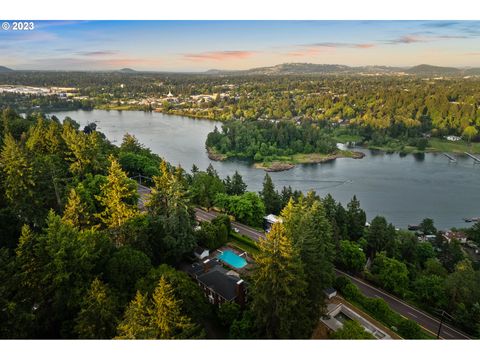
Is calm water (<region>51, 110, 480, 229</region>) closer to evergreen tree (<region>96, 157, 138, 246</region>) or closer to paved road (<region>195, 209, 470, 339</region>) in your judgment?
paved road (<region>195, 209, 470, 339</region>)

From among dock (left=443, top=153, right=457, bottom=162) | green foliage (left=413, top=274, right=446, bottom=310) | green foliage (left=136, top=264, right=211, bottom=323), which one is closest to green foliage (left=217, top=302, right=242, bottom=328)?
green foliage (left=136, top=264, right=211, bottom=323)

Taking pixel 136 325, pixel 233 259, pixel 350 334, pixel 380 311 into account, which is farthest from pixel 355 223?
pixel 136 325

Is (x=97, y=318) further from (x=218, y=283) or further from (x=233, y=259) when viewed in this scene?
(x=233, y=259)

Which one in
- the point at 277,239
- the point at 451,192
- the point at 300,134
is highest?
the point at 277,239

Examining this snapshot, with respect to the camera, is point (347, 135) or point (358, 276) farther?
point (347, 135)

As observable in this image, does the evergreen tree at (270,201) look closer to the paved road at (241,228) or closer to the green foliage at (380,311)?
the paved road at (241,228)

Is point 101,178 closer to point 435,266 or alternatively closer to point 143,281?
point 143,281

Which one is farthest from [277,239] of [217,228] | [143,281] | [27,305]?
[217,228]
